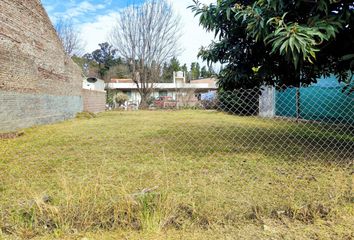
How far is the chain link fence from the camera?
2531 millimetres

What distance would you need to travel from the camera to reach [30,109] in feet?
35.3

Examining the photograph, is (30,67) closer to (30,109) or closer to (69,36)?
(30,109)

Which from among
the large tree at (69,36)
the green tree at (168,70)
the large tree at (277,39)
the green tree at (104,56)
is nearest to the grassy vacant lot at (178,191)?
the large tree at (277,39)

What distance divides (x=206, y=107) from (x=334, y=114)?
9.86 metres

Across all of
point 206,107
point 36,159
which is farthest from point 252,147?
point 206,107

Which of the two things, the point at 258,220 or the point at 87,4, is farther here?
the point at 87,4

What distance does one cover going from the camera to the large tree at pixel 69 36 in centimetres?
3194

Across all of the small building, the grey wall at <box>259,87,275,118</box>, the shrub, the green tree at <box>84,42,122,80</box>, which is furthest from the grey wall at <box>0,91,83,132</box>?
the green tree at <box>84,42,122,80</box>

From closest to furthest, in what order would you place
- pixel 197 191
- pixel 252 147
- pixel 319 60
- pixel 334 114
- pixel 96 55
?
pixel 197 191
pixel 319 60
pixel 252 147
pixel 334 114
pixel 96 55

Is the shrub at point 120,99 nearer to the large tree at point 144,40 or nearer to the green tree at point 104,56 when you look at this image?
the large tree at point 144,40

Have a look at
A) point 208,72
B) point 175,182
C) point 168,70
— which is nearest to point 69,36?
point 168,70

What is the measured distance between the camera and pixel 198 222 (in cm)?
259

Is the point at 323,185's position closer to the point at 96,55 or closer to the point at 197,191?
the point at 197,191

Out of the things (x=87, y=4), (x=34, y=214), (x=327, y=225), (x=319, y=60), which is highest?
(x=87, y=4)
